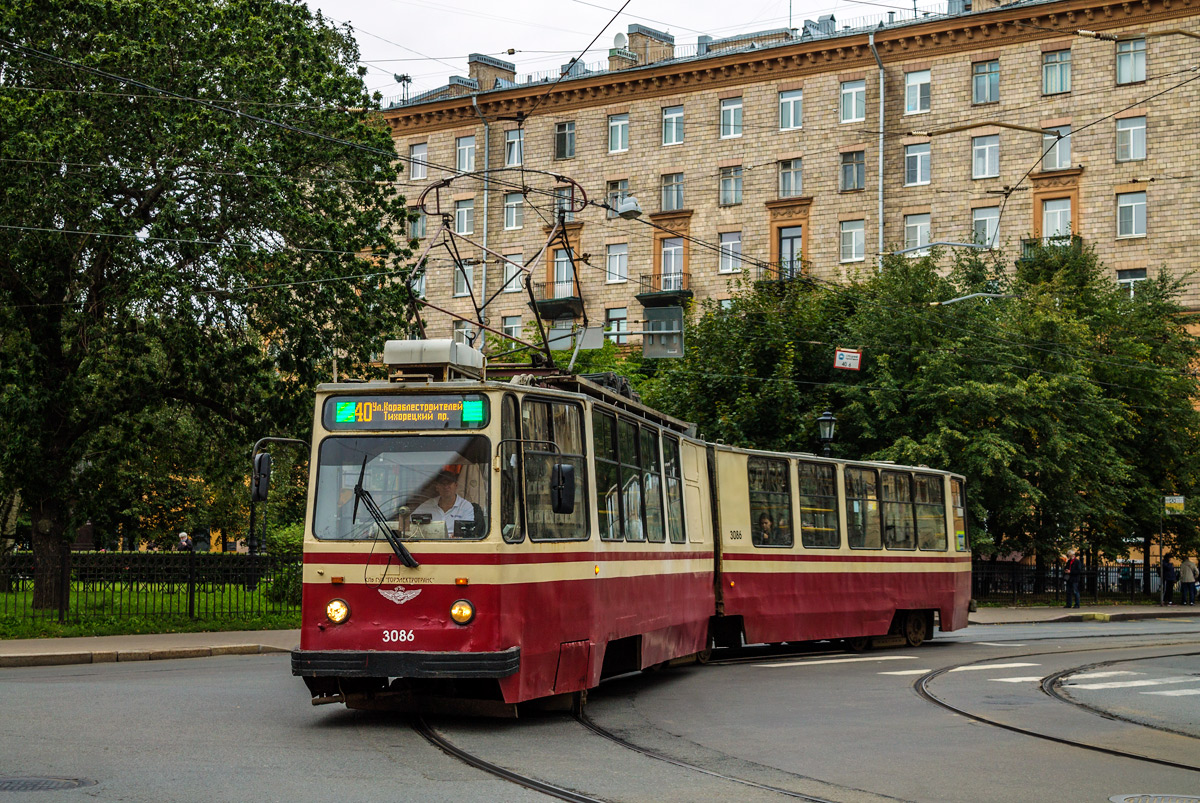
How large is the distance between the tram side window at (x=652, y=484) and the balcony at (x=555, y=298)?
139 ft

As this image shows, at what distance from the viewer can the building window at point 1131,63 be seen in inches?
1977

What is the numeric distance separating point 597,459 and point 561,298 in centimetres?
4567

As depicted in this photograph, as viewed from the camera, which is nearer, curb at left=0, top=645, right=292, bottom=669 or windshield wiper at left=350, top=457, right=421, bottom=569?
windshield wiper at left=350, top=457, right=421, bottom=569

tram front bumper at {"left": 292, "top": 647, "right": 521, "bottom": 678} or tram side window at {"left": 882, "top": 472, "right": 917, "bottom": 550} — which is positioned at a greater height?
tram side window at {"left": 882, "top": 472, "right": 917, "bottom": 550}

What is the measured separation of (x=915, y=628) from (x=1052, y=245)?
93.4ft

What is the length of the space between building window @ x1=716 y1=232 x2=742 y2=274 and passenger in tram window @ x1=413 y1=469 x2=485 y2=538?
1805 inches

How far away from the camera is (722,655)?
20406 mm

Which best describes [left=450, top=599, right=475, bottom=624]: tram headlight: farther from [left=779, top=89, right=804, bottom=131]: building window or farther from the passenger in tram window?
[left=779, top=89, right=804, bottom=131]: building window

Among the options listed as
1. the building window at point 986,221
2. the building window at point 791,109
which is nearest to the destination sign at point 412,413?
the building window at point 986,221

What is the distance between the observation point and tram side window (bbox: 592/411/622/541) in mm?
12859

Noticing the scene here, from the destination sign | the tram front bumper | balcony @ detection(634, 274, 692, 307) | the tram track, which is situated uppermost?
balcony @ detection(634, 274, 692, 307)

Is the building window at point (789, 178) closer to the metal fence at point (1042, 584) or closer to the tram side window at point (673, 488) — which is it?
the metal fence at point (1042, 584)

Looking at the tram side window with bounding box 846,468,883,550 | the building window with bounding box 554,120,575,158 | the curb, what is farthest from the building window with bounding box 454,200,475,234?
the tram side window with bounding box 846,468,883,550

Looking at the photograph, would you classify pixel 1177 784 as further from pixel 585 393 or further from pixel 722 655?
pixel 722 655
